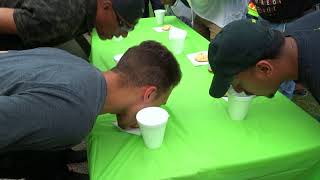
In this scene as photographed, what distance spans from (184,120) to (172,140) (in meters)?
0.13

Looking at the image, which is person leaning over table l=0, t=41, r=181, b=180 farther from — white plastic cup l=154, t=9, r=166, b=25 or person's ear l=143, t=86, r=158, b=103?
white plastic cup l=154, t=9, r=166, b=25

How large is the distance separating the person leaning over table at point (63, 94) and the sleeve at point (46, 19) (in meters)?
0.30

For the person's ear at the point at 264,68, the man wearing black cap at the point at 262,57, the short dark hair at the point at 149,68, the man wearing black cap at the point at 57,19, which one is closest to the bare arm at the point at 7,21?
the man wearing black cap at the point at 57,19

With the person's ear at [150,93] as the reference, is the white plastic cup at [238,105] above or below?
below

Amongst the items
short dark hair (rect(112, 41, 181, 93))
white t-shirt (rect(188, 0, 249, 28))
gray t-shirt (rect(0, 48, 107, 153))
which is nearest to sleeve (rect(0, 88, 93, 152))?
gray t-shirt (rect(0, 48, 107, 153))

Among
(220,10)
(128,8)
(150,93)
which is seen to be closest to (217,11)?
(220,10)

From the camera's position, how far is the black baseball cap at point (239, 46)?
1083mm

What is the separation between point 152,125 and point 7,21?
33.2 inches

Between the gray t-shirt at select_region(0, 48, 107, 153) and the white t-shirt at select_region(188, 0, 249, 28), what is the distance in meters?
1.66

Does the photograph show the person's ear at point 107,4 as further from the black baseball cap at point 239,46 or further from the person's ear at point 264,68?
the person's ear at point 264,68

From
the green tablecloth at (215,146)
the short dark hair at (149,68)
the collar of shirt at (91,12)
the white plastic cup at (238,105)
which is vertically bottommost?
the green tablecloth at (215,146)

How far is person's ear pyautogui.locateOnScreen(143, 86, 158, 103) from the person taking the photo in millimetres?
1140

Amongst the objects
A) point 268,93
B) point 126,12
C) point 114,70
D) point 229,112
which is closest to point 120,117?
point 114,70

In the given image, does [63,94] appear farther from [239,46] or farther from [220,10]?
[220,10]
